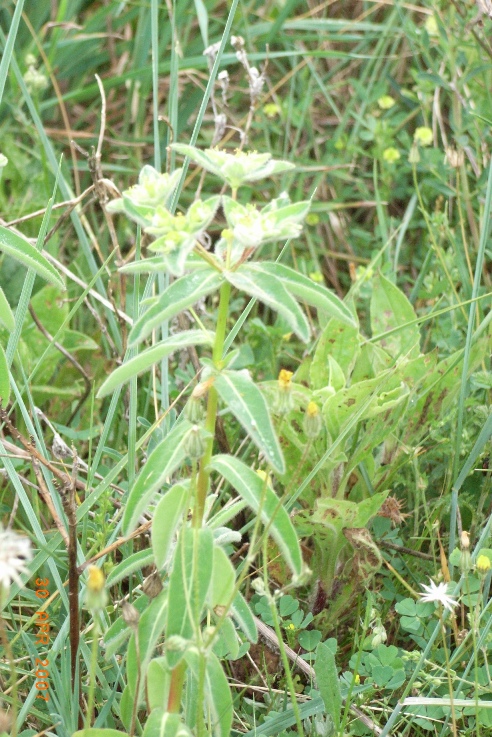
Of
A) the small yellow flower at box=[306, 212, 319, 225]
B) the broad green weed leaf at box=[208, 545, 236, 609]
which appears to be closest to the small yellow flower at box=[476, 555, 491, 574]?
the broad green weed leaf at box=[208, 545, 236, 609]

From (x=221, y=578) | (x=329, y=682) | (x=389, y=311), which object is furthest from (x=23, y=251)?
(x=389, y=311)

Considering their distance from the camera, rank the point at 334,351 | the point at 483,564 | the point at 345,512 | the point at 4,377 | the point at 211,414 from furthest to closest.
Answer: the point at 334,351 < the point at 345,512 < the point at 4,377 < the point at 483,564 < the point at 211,414

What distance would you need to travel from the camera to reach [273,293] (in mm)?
1128

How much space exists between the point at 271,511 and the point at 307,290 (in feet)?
0.94

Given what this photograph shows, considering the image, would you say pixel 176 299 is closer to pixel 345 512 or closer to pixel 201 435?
pixel 201 435

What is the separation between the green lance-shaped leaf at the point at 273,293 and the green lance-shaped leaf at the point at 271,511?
0.20 meters

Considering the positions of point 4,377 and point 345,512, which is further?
point 345,512

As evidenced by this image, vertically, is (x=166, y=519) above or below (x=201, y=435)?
below

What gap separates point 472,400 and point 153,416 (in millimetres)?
727

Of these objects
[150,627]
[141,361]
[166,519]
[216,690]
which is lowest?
[216,690]

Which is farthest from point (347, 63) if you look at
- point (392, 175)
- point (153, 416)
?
point (153, 416)

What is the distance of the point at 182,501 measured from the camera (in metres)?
1.18

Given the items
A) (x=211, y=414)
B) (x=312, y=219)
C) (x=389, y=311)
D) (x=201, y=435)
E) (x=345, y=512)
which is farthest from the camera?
(x=312, y=219)

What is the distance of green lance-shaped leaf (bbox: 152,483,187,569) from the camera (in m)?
1.17
